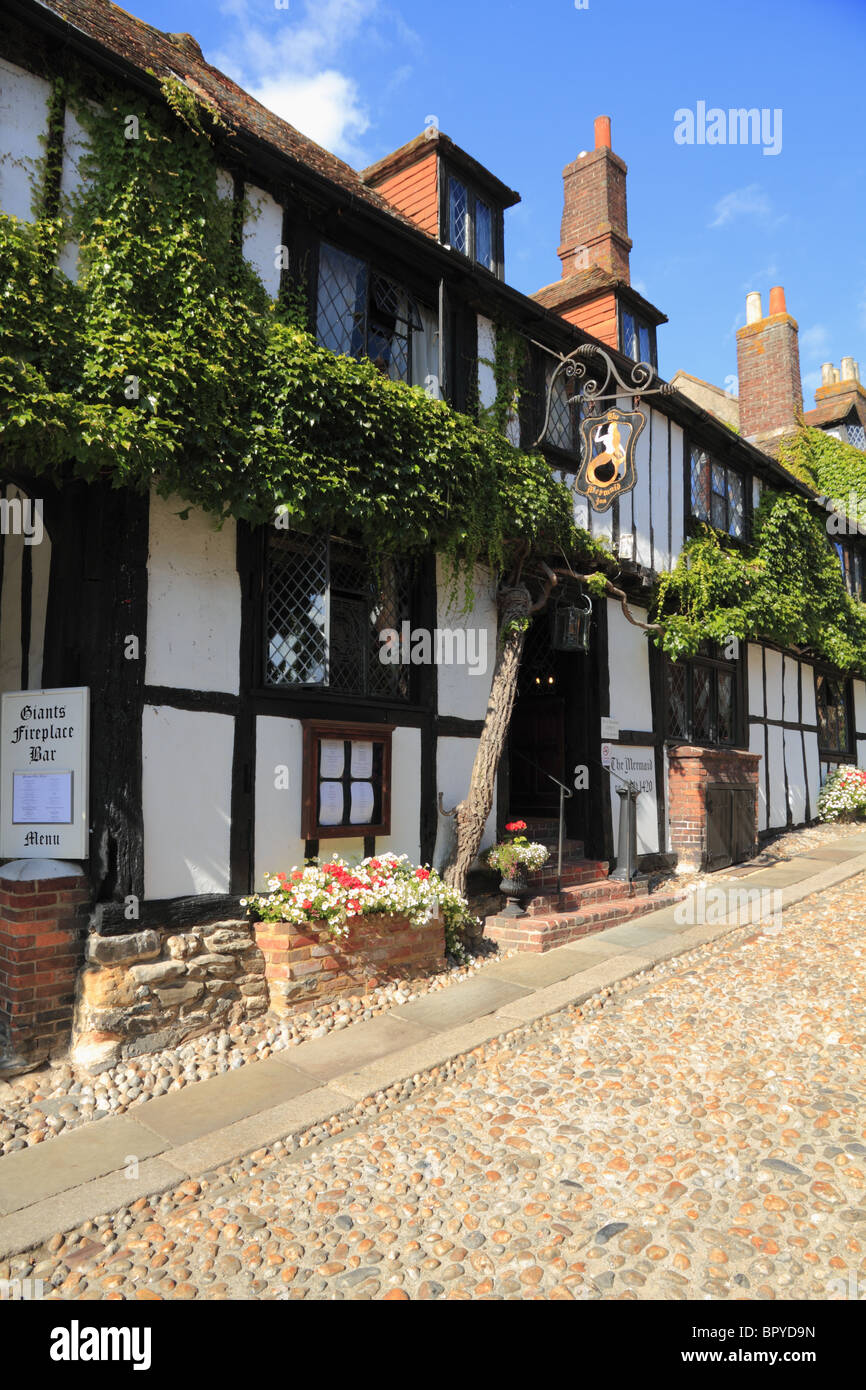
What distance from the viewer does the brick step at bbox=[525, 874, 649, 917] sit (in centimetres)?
801

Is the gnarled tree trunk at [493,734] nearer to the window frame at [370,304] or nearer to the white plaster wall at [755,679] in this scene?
the window frame at [370,304]

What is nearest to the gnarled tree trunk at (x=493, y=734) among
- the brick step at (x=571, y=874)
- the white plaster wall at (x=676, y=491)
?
the brick step at (x=571, y=874)

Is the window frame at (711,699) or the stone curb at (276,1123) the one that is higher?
the window frame at (711,699)

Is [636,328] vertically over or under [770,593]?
over

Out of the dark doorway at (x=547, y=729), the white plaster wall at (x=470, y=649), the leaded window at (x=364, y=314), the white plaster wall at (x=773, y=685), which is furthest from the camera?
the white plaster wall at (x=773, y=685)

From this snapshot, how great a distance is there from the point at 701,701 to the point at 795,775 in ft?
13.3

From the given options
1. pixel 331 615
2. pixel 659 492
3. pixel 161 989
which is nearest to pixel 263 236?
pixel 331 615

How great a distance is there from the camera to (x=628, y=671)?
10.5 metres

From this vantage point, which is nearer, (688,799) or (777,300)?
(688,799)

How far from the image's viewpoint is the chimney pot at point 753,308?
17.3 meters

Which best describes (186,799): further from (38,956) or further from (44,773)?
(38,956)

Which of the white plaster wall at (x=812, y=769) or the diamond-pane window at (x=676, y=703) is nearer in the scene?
the diamond-pane window at (x=676, y=703)

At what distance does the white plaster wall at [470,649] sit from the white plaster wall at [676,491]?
3.89 metres

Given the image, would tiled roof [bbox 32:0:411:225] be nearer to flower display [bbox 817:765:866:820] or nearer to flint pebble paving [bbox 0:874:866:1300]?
flint pebble paving [bbox 0:874:866:1300]
